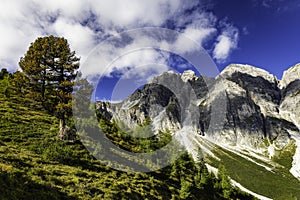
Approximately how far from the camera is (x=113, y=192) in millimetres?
22281

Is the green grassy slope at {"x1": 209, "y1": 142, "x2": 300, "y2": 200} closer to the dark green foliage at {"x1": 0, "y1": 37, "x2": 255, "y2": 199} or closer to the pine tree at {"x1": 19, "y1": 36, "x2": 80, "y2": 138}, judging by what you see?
the dark green foliage at {"x1": 0, "y1": 37, "x2": 255, "y2": 199}

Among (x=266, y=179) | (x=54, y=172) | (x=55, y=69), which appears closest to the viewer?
(x=54, y=172)

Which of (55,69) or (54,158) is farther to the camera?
(55,69)

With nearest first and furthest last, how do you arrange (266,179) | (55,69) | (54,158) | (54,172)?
(54,172), (54,158), (55,69), (266,179)

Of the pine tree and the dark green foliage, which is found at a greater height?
the pine tree

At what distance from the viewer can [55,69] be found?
33.2 meters

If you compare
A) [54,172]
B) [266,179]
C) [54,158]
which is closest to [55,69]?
[54,158]

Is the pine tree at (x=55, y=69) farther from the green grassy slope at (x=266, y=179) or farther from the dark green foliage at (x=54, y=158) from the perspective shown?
the green grassy slope at (x=266, y=179)

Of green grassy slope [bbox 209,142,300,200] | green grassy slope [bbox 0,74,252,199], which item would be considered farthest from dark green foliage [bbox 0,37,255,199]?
green grassy slope [bbox 209,142,300,200]

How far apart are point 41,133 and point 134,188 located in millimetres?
15568

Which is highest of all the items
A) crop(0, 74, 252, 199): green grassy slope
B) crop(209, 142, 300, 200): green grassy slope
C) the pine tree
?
the pine tree

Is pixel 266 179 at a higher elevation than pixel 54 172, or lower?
lower

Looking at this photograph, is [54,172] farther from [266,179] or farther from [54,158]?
[266,179]

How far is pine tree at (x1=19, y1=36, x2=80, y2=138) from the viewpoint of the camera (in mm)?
31391
